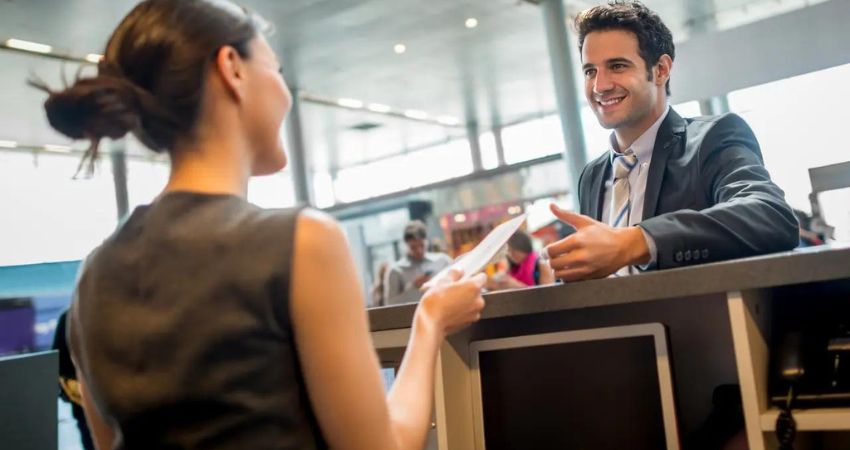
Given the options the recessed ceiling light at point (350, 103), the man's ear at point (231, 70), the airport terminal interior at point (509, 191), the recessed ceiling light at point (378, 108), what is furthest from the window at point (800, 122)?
the recessed ceiling light at point (378, 108)

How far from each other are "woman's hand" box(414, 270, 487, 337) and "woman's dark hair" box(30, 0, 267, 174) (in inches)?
16.8

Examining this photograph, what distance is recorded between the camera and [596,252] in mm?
1273

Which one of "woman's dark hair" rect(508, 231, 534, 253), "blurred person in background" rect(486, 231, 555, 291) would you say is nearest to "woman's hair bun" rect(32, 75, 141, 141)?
"blurred person in background" rect(486, 231, 555, 291)

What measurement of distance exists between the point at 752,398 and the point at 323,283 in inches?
27.3

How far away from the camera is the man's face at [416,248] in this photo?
6723 mm

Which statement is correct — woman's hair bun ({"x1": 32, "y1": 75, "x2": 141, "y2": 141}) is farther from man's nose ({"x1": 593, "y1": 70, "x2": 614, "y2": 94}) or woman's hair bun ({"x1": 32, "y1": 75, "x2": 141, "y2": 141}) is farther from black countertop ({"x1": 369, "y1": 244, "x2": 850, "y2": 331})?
man's nose ({"x1": 593, "y1": 70, "x2": 614, "y2": 94})

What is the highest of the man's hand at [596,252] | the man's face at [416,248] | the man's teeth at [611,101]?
the man's teeth at [611,101]

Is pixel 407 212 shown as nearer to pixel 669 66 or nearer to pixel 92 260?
pixel 669 66

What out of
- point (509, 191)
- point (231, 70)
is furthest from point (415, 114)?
point (231, 70)

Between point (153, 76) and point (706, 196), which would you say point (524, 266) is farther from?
point (153, 76)

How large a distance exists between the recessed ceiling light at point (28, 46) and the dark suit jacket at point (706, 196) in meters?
7.64

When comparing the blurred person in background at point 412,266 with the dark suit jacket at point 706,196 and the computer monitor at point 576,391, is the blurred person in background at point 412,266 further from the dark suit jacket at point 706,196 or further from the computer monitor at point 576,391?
the computer monitor at point 576,391

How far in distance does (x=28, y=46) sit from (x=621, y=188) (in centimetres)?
792

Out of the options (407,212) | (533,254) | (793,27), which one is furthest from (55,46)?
(793,27)
